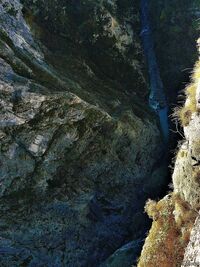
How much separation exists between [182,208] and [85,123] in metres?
9.08

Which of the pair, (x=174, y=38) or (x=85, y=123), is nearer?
(x=85, y=123)

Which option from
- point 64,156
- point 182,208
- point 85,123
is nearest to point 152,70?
point 85,123

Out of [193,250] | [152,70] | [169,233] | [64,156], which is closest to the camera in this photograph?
[193,250]

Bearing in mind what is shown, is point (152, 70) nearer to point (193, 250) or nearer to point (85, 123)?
point (85, 123)

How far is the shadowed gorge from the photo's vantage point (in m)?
32.1

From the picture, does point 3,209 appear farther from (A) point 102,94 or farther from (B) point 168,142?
(B) point 168,142

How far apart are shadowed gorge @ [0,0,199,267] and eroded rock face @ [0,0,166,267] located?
0.23 feet

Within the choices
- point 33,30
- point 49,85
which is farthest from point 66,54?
point 49,85

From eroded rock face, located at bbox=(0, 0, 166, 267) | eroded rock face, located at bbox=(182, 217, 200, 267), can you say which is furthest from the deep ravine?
eroded rock face, located at bbox=(182, 217, 200, 267)

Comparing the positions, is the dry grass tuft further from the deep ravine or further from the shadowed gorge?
the deep ravine

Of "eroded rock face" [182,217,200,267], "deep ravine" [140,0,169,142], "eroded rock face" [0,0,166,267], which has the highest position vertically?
"deep ravine" [140,0,169,142]

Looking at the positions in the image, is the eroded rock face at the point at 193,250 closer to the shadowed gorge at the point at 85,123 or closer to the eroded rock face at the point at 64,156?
the shadowed gorge at the point at 85,123

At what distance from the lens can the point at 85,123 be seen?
33906 mm

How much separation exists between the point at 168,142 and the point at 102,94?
6752mm
